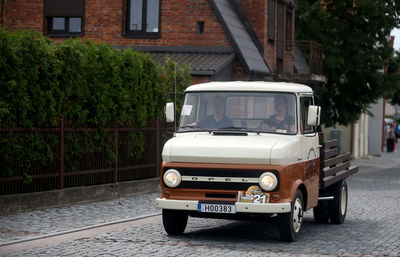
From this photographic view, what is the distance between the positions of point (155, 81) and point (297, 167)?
29.5 feet

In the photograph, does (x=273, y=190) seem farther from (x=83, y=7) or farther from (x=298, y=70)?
(x=298, y=70)

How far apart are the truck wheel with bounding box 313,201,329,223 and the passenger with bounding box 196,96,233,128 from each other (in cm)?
299

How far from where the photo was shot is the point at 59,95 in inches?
635

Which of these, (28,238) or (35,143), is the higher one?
(35,143)

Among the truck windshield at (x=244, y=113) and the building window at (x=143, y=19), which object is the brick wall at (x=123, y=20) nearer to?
the building window at (x=143, y=19)

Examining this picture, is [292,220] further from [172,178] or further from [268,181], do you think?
[172,178]

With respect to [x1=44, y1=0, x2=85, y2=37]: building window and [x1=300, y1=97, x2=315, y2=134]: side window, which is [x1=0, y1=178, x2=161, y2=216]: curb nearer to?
[x1=300, y1=97, x2=315, y2=134]: side window

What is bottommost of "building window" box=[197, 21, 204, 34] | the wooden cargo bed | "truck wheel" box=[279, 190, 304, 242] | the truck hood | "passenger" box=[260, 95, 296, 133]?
"truck wheel" box=[279, 190, 304, 242]

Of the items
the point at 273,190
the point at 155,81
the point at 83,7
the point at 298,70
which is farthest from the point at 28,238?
the point at 298,70

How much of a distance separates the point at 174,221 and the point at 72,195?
467 cm

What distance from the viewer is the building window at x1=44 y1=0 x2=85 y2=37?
28875 millimetres

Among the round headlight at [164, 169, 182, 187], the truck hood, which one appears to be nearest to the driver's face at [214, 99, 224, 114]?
the truck hood

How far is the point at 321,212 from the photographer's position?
14547 millimetres

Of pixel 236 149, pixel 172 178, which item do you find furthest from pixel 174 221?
pixel 236 149
